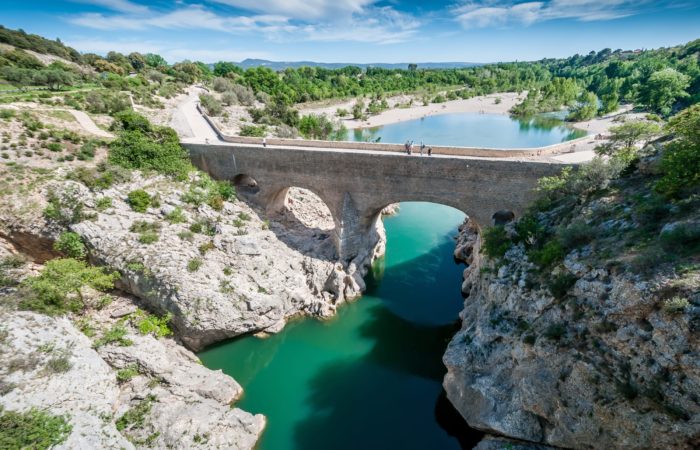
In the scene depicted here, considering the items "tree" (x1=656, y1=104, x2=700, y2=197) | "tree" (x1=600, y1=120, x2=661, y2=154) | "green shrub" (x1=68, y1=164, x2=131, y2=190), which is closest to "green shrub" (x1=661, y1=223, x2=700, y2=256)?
"tree" (x1=656, y1=104, x2=700, y2=197)

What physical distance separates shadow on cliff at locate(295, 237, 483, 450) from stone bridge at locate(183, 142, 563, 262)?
5.31 m

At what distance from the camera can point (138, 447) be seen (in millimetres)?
11258

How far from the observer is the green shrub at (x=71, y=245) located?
54.6 ft

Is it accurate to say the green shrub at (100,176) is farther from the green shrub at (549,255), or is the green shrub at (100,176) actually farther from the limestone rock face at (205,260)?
the green shrub at (549,255)

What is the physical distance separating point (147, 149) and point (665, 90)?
68.7 meters

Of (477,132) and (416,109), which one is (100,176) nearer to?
(477,132)

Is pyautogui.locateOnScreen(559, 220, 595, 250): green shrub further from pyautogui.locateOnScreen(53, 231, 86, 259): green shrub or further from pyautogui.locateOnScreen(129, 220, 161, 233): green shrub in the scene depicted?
pyautogui.locateOnScreen(53, 231, 86, 259): green shrub

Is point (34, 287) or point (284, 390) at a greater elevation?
point (34, 287)

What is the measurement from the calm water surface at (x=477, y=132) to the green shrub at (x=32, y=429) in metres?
51.1

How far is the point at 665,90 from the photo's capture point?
4922 cm

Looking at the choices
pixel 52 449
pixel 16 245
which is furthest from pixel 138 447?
pixel 16 245

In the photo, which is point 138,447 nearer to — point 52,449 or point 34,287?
point 52,449

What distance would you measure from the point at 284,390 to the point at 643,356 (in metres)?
13.5

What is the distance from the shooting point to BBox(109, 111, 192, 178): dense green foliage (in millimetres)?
21547
